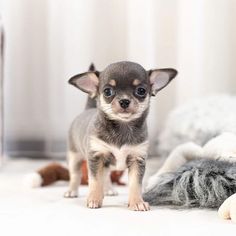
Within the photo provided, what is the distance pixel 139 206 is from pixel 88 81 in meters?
0.31

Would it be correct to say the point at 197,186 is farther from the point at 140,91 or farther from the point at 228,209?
the point at 140,91

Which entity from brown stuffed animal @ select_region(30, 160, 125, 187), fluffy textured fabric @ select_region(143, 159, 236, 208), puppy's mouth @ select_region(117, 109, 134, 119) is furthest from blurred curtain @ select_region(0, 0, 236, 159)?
puppy's mouth @ select_region(117, 109, 134, 119)

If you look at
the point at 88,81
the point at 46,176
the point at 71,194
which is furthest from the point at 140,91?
the point at 46,176

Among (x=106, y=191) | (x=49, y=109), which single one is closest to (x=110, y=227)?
(x=106, y=191)

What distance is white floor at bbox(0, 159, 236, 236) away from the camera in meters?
0.99

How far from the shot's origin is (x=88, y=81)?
123 centimetres

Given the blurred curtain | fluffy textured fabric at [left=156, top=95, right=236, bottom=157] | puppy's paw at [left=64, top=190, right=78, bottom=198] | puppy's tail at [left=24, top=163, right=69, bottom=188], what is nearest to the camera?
puppy's paw at [left=64, top=190, right=78, bottom=198]

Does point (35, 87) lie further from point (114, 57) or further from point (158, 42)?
point (158, 42)

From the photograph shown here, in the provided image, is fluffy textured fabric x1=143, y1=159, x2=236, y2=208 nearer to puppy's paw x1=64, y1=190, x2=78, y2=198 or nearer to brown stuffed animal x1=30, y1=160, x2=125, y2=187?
puppy's paw x1=64, y1=190, x2=78, y2=198

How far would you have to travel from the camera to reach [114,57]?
7.39 ft

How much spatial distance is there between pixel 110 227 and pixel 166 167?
0.47m

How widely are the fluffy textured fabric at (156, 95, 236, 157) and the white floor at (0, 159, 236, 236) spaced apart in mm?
467

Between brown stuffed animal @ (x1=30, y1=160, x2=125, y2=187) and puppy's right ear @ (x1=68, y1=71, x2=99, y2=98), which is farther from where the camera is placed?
brown stuffed animal @ (x1=30, y1=160, x2=125, y2=187)

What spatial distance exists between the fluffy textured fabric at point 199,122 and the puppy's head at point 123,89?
0.53 meters
